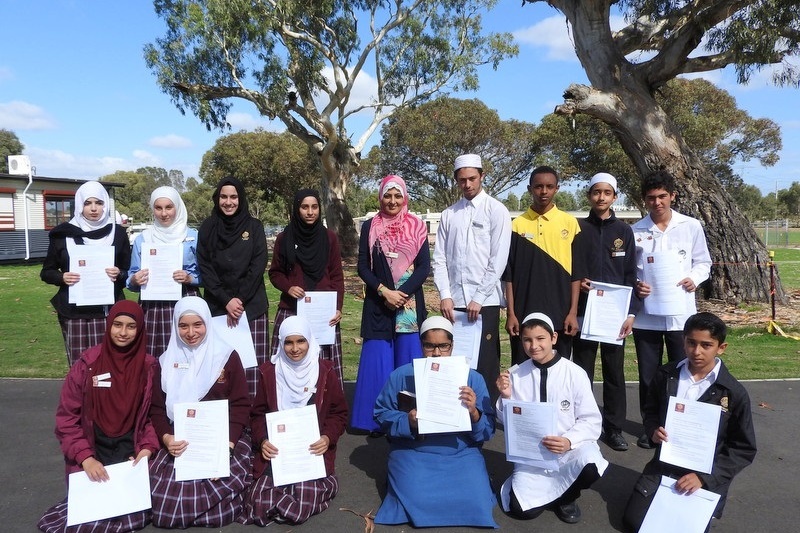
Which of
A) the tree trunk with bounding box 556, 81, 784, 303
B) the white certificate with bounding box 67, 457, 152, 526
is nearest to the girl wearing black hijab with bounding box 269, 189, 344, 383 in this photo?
the white certificate with bounding box 67, 457, 152, 526

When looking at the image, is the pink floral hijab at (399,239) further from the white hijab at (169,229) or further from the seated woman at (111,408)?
the seated woman at (111,408)

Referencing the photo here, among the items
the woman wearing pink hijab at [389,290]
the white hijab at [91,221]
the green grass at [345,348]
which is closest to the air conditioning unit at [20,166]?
the green grass at [345,348]

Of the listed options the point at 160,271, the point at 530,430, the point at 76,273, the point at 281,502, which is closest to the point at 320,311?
the point at 160,271

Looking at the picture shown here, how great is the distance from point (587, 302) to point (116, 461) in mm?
3428

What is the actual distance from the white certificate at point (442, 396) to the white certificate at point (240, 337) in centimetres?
164

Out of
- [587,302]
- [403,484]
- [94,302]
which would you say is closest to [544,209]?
[587,302]

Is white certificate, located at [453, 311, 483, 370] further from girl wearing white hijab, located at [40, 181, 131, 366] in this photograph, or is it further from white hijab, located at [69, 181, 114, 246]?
white hijab, located at [69, 181, 114, 246]

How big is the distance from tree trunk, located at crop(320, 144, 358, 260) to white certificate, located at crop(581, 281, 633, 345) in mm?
18101

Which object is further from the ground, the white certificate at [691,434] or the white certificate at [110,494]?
the white certificate at [691,434]

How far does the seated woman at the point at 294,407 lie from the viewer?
11.5 ft

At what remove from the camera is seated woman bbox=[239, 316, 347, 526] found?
3510 millimetres

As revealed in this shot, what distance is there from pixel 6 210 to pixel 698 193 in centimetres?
2672

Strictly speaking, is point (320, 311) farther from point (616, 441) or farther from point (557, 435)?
point (616, 441)

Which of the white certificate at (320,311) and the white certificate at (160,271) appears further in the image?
the white certificate at (320,311)
